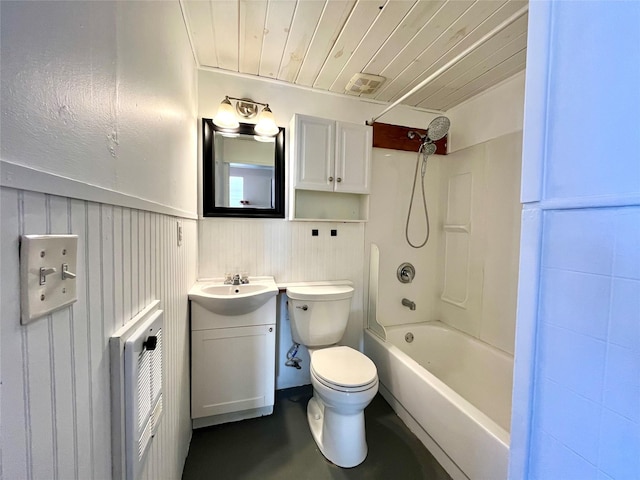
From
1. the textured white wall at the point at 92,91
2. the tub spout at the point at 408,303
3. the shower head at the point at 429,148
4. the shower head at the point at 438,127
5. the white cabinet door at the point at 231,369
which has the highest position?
the shower head at the point at 438,127

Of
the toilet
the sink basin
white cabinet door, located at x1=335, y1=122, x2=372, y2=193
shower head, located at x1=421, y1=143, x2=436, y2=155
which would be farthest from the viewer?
shower head, located at x1=421, y1=143, x2=436, y2=155

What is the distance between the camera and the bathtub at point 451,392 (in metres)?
1.11

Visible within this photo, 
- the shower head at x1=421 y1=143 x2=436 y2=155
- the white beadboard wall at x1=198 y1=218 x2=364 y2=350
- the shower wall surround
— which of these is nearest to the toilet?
the white beadboard wall at x1=198 y1=218 x2=364 y2=350

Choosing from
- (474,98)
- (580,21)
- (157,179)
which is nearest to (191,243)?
(157,179)

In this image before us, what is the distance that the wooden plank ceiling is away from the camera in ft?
3.87

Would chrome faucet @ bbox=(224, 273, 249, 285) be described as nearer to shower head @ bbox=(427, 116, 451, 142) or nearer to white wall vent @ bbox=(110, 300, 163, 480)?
white wall vent @ bbox=(110, 300, 163, 480)

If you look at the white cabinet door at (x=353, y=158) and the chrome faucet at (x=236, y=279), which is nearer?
the chrome faucet at (x=236, y=279)

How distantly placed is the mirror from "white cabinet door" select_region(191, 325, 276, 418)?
0.81 metres

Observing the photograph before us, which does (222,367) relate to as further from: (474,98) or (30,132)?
(474,98)

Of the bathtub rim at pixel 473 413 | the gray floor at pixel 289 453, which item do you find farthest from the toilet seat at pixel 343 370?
the gray floor at pixel 289 453

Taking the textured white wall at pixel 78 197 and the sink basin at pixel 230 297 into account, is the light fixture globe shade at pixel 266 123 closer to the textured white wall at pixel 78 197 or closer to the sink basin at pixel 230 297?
the textured white wall at pixel 78 197

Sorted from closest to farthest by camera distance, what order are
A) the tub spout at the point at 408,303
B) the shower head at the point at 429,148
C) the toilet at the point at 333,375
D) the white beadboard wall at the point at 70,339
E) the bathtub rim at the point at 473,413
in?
the white beadboard wall at the point at 70,339 → the bathtub rim at the point at 473,413 → the toilet at the point at 333,375 → the shower head at the point at 429,148 → the tub spout at the point at 408,303

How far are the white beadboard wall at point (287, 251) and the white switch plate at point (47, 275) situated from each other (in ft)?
4.41

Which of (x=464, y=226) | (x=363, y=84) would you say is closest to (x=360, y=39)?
(x=363, y=84)
